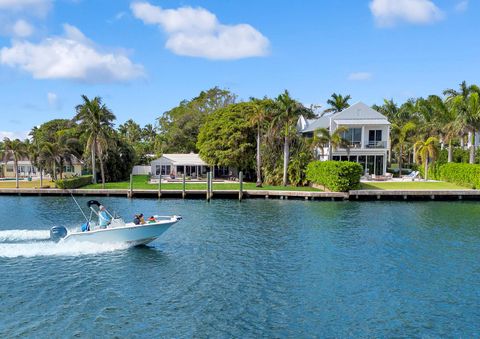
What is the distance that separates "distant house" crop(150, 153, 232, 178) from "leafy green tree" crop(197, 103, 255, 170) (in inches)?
122

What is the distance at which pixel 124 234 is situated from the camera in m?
23.3

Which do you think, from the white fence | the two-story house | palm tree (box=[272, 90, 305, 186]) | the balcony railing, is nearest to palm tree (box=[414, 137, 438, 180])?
the balcony railing

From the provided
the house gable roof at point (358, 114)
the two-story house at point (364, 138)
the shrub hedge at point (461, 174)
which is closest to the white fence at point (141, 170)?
the two-story house at point (364, 138)

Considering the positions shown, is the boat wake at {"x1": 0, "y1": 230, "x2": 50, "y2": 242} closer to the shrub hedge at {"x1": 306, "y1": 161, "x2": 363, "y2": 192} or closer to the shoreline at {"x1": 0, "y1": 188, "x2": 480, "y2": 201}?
the shoreline at {"x1": 0, "y1": 188, "x2": 480, "y2": 201}

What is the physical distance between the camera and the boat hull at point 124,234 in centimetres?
2311

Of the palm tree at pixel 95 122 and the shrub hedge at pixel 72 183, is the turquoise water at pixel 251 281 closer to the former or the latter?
the shrub hedge at pixel 72 183

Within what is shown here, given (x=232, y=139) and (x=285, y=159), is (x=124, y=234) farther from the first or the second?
(x=232, y=139)

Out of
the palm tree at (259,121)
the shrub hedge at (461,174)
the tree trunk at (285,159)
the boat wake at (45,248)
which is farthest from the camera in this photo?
the palm tree at (259,121)

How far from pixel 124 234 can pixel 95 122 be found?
107 ft

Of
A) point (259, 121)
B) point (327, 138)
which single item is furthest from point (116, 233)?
point (327, 138)

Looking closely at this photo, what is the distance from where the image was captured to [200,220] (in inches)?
1276

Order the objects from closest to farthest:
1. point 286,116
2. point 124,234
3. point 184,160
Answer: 1. point 124,234
2. point 286,116
3. point 184,160

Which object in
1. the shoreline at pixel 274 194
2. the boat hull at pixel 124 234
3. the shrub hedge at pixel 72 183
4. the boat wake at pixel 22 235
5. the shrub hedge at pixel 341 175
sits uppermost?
the shrub hedge at pixel 341 175

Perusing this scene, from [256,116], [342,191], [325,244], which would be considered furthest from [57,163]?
[325,244]
